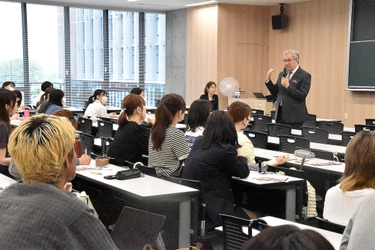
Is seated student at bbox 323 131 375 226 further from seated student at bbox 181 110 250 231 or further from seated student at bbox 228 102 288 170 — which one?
seated student at bbox 228 102 288 170

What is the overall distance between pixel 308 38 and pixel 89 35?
5570mm

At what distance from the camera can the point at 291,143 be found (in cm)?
584

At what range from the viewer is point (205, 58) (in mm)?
13516

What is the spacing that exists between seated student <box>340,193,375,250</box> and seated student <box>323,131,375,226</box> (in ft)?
2.84

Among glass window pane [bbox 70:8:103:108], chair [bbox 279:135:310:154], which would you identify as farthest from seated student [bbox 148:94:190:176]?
glass window pane [bbox 70:8:103:108]

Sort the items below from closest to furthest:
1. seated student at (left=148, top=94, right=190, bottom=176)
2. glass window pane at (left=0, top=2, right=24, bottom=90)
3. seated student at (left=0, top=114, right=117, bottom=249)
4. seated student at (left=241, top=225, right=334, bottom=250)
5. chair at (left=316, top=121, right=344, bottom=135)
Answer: seated student at (left=241, top=225, right=334, bottom=250)
seated student at (left=0, top=114, right=117, bottom=249)
seated student at (left=148, top=94, right=190, bottom=176)
chair at (left=316, top=121, right=344, bottom=135)
glass window pane at (left=0, top=2, right=24, bottom=90)

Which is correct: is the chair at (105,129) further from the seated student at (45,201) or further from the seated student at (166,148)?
the seated student at (45,201)

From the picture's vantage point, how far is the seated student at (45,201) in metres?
1.67

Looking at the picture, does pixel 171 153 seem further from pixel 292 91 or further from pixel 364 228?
pixel 292 91

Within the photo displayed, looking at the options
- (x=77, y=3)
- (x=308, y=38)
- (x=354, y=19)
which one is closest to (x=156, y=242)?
(x=354, y=19)

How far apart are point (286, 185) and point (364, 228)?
2.26 metres

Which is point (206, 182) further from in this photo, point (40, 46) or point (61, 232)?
point (40, 46)

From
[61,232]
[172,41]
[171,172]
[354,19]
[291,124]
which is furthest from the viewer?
[172,41]

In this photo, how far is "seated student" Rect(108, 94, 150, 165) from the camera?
199 inches
